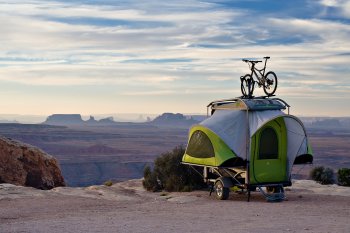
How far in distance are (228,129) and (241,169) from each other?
1394mm

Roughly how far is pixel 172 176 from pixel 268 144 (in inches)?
224

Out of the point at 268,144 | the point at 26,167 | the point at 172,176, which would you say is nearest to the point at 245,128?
the point at 268,144

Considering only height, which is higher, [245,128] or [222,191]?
[245,128]

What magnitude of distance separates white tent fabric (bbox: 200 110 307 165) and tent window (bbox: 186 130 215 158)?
1.46ft

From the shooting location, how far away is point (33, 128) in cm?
14488

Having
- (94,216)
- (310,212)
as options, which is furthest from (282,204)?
(94,216)

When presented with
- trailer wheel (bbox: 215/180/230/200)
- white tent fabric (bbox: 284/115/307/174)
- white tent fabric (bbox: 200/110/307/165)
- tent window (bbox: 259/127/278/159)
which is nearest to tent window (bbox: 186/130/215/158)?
white tent fabric (bbox: 200/110/307/165)

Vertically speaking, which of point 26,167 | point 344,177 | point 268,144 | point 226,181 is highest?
point 268,144

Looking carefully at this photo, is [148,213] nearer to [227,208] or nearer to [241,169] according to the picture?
[227,208]

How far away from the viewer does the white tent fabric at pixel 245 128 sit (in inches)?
715

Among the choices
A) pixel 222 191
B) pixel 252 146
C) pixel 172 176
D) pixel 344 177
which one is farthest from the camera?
pixel 344 177

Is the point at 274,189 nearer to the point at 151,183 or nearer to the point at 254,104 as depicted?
the point at 254,104

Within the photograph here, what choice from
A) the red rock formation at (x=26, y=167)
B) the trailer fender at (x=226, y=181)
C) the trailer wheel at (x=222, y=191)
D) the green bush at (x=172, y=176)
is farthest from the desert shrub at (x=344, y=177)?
the red rock formation at (x=26, y=167)

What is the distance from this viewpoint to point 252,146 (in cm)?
1823
